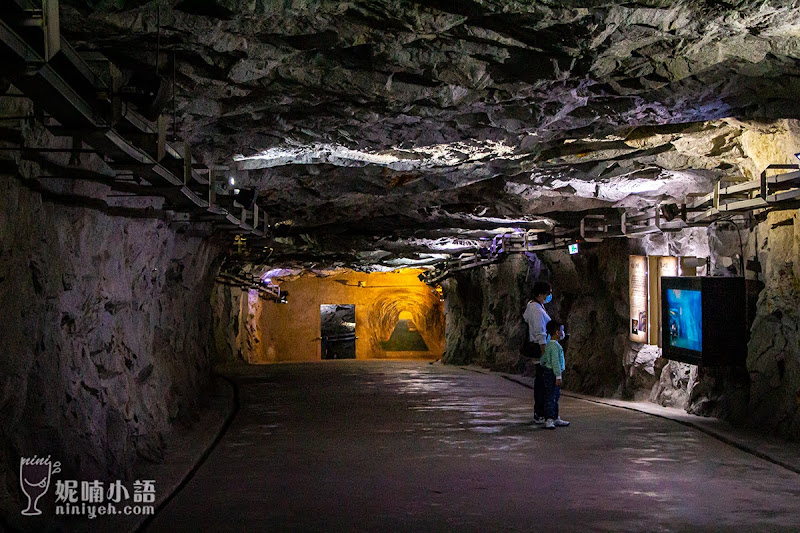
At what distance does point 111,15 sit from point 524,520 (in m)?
5.14

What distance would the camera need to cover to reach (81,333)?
784cm

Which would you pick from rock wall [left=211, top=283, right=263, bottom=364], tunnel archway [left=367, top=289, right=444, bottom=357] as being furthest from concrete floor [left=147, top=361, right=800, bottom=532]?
tunnel archway [left=367, top=289, right=444, bottom=357]

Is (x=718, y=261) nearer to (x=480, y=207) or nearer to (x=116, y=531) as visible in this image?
(x=480, y=207)

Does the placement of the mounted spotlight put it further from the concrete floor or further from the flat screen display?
the flat screen display

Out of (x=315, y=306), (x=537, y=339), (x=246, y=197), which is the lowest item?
(x=537, y=339)

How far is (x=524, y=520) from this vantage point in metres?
6.64

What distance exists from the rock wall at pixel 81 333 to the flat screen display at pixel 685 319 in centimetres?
777

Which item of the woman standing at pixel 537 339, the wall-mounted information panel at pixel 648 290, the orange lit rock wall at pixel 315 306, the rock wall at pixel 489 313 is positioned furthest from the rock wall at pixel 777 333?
the orange lit rock wall at pixel 315 306

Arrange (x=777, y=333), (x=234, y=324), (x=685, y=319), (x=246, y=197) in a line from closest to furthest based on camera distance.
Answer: (x=777, y=333) < (x=685, y=319) < (x=246, y=197) < (x=234, y=324)

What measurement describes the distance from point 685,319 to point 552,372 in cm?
256

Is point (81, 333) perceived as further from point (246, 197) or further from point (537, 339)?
point (537, 339)

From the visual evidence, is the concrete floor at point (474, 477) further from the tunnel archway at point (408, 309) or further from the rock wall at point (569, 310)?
the tunnel archway at point (408, 309)

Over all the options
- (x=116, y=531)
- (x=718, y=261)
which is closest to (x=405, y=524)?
(x=116, y=531)

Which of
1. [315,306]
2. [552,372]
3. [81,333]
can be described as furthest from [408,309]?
[81,333]
